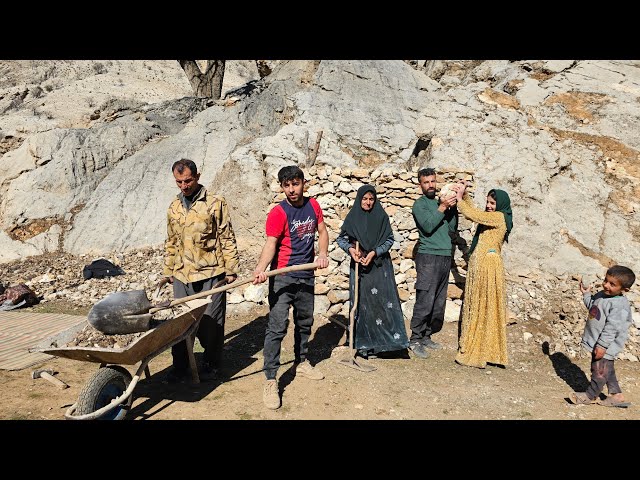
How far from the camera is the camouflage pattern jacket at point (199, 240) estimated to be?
144 inches

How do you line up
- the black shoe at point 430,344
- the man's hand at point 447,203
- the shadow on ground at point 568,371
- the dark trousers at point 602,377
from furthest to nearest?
the black shoe at point 430,344 < the man's hand at point 447,203 < the shadow on ground at point 568,371 < the dark trousers at point 602,377

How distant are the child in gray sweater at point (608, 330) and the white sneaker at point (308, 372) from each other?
7.40 feet

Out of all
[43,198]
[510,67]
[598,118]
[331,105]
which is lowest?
[43,198]

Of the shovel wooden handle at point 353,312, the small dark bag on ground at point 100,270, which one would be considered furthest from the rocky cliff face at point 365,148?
the shovel wooden handle at point 353,312

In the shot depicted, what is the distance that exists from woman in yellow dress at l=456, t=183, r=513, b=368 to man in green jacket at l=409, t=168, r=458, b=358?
1.14 ft

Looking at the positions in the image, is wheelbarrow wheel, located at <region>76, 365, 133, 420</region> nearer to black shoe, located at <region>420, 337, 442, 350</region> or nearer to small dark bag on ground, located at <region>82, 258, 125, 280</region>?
black shoe, located at <region>420, 337, 442, 350</region>

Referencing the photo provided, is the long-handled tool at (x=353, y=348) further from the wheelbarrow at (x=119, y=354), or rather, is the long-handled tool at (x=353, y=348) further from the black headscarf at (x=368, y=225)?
the wheelbarrow at (x=119, y=354)

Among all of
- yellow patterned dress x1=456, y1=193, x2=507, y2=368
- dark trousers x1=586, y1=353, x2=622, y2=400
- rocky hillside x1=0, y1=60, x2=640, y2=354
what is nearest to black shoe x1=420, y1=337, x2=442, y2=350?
yellow patterned dress x1=456, y1=193, x2=507, y2=368

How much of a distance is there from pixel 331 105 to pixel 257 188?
2.96 meters

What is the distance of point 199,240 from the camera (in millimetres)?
3662

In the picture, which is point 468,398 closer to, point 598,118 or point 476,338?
point 476,338

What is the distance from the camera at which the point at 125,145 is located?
1010 centimetres

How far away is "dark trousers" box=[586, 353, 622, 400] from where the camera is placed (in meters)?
3.46

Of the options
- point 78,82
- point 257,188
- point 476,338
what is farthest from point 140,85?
point 476,338
